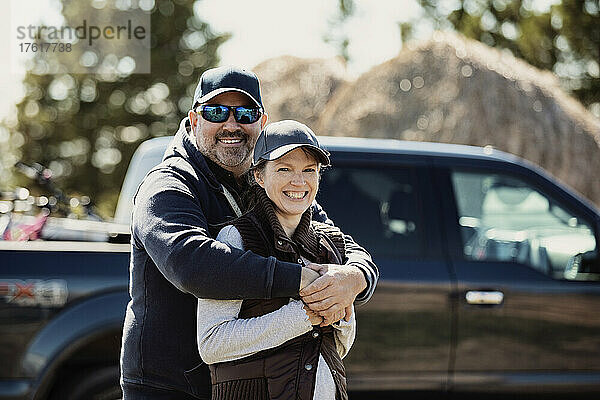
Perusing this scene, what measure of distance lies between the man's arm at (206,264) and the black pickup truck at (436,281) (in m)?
1.86

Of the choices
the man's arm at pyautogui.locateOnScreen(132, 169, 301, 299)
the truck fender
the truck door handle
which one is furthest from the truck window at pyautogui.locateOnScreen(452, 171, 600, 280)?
the man's arm at pyautogui.locateOnScreen(132, 169, 301, 299)

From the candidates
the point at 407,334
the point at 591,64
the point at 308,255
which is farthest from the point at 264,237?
the point at 591,64

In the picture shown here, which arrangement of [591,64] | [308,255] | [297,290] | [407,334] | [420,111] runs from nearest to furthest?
[297,290] → [308,255] → [407,334] → [420,111] → [591,64]

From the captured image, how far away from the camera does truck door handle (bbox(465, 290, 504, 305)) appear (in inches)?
183

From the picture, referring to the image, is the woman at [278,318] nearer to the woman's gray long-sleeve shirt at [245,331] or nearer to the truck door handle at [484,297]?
the woman's gray long-sleeve shirt at [245,331]

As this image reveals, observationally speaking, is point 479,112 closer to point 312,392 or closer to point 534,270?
point 534,270

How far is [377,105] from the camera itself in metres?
11.0

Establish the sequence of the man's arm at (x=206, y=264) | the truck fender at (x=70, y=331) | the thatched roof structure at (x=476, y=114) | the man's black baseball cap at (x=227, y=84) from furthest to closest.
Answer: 1. the thatched roof structure at (x=476, y=114)
2. the truck fender at (x=70, y=331)
3. the man's black baseball cap at (x=227, y=84)
4. the man's arm at (x=206, y=264)

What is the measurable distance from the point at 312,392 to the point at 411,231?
2.39 m

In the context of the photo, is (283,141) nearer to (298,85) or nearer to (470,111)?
(470,111)

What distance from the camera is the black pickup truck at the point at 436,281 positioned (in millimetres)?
4223

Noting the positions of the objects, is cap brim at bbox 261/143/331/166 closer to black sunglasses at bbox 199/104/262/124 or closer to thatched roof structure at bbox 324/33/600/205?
black sunglasses at bbox 199/104/262/124

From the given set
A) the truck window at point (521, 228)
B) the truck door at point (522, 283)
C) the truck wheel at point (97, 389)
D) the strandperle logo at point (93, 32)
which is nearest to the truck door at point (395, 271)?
the truck door at point (522, 283)

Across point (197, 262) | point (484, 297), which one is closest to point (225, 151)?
point (197, 262)
